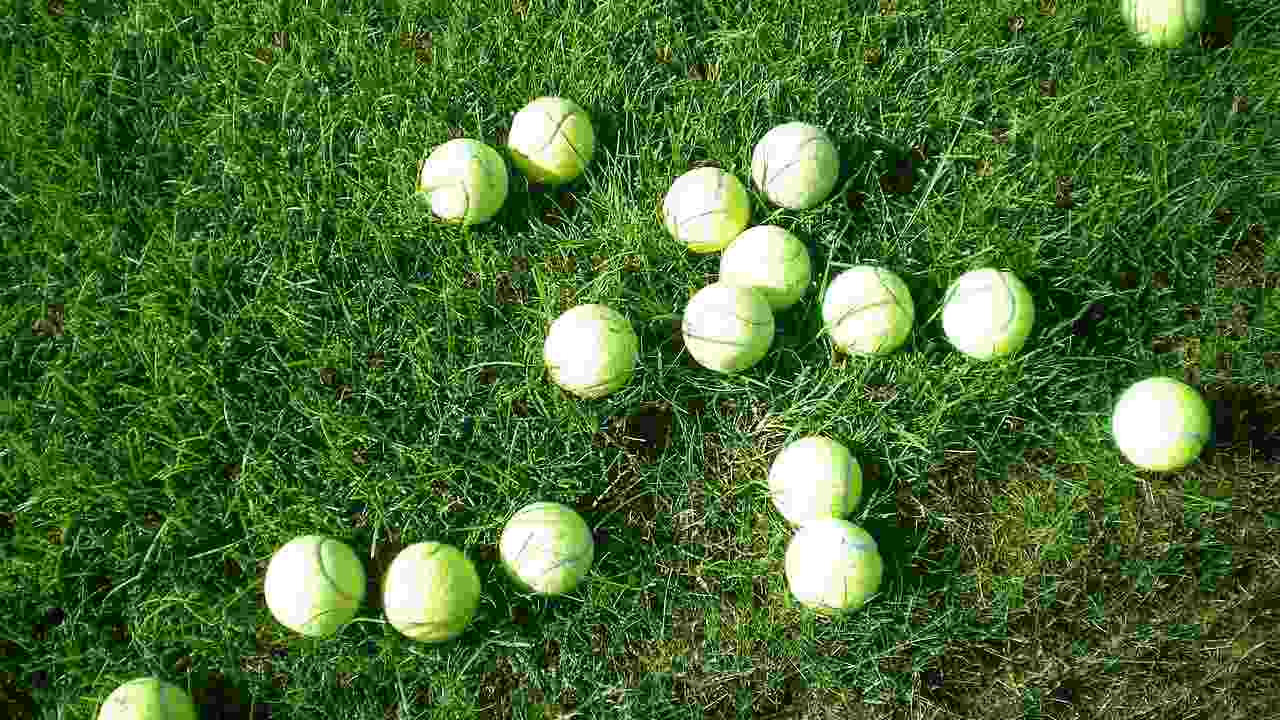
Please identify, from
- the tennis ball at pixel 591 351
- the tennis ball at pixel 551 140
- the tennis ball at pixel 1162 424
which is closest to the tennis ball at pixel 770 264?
the tennis ball at pixel 591 351

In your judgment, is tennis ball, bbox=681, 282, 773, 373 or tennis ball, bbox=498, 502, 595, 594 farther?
tennis ball, bbox=681, 282, 773, 373

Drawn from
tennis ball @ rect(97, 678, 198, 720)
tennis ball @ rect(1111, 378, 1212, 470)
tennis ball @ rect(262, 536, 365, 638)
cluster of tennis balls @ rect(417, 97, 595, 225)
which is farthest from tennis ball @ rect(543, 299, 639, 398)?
tennis ball @ rect(1111, 378, 1212, 470)

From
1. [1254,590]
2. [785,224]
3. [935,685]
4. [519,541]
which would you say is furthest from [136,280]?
Result: [1254,590]

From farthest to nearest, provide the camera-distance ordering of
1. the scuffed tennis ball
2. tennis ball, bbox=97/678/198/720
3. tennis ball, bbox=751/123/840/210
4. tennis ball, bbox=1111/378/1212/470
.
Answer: the scuffed tennis ball, tennis ball, bbox=751/123/840/210, tennis ball, bbox=1111/378/1212/470, tennis ball, bbox=97/678/198/720

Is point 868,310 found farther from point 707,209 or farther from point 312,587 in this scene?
point 312,587

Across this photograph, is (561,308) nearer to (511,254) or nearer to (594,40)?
(511,254)

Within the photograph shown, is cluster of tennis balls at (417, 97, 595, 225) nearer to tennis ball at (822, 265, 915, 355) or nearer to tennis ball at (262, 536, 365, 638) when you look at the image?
tennis ball at (822, 265, 915, 355)

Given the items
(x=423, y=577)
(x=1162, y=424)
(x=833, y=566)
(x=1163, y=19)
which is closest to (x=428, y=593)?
(x=423, y=577)
